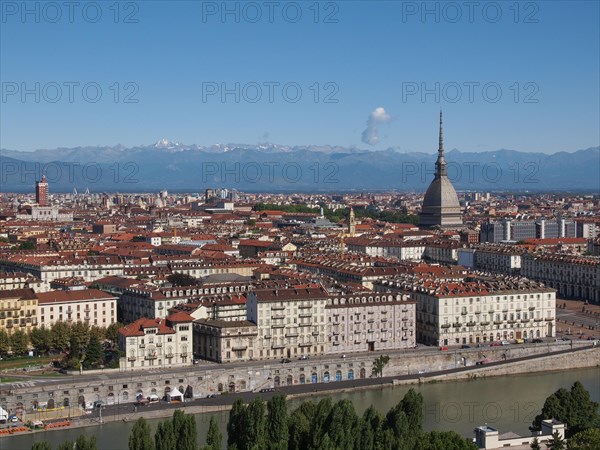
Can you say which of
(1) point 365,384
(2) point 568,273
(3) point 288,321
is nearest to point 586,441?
(1) point 365,384

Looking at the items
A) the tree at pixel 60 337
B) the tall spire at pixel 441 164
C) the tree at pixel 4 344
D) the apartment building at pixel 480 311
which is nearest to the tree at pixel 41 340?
the tree at pixel 60 337

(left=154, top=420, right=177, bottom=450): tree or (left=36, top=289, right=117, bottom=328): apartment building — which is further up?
(left=36, top=289, right=117, bottom=328): apartment building

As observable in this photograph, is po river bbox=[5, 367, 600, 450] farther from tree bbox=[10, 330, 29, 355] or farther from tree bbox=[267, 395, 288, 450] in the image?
tree bbox=[10, 330, 29, 355]

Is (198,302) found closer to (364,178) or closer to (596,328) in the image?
(596,328)

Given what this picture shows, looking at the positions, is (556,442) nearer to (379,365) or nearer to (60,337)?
(379,365)

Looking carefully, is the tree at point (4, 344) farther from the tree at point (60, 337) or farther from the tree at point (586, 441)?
the tree at point (586, 441)

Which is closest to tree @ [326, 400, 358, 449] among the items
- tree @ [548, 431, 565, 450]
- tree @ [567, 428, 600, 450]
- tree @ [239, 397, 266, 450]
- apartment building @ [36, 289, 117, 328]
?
tree @ [239, 397, 266, 450]
